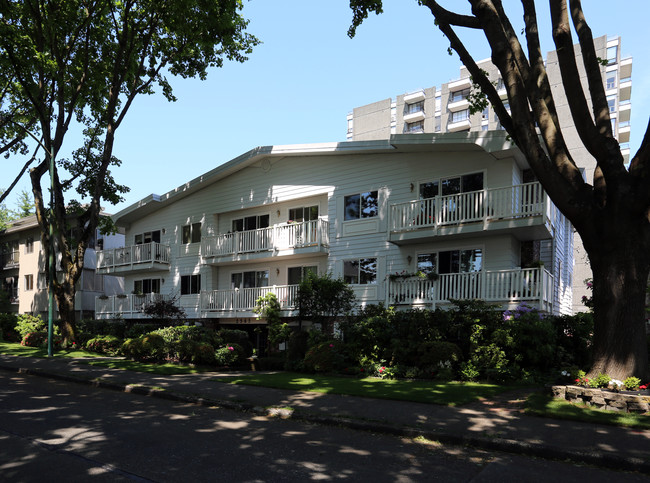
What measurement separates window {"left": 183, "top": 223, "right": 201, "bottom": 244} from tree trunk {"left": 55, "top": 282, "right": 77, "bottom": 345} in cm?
785

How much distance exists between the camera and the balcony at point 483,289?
16281mm

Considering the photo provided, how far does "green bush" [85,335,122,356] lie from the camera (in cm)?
2023

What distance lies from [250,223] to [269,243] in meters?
3.13

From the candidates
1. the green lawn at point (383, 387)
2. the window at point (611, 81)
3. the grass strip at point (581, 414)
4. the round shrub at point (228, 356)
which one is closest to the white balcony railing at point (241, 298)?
the round shrub at point (228, 356)

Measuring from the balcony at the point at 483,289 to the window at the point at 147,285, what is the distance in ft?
52.4

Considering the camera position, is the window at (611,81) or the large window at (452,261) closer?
the large window at (452,261)

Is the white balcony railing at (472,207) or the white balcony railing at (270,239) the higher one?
the white balcony railing at (472,207)

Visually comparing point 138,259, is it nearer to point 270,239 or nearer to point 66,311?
point 66,311

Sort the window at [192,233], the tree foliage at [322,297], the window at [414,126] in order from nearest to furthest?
the tree foliage at [322,297] → the window at [192,233] → the window at [414,126]


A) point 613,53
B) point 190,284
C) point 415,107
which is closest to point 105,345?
point 190,284

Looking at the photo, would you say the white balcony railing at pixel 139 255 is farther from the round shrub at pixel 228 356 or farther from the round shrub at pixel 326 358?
the round shrub at pixel 326 358

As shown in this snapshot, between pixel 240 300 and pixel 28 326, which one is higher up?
pixel 240 300

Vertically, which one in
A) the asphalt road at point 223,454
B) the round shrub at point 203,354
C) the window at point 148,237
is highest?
the window at point 148,237

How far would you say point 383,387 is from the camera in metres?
11.5
